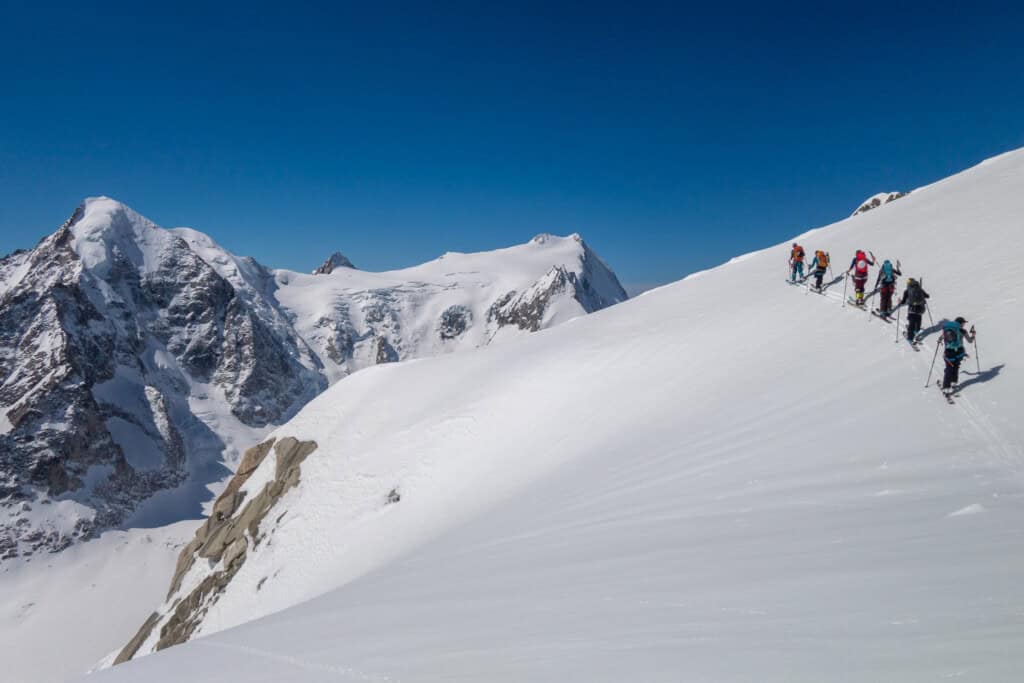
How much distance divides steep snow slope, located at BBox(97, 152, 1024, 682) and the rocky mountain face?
115598 millimetres

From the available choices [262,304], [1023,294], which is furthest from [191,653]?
[262,304]

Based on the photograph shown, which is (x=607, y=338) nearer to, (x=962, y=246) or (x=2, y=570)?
(x=962, y=246)

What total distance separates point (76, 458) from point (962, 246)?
141063 mm

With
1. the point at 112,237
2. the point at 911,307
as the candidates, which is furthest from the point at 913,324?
the point at 112,237

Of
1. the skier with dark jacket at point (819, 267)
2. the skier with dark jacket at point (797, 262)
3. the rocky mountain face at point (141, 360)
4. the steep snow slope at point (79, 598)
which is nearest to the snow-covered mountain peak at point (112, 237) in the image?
the rocky mountain face at point (141, 360)

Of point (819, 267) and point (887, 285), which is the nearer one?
point (887, 285)

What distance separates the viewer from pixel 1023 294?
12.2 m

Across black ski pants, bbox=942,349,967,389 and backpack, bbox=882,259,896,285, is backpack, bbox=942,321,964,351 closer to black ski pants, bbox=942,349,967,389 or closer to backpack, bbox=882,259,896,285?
black ski pants, bbox=942,349,967,389

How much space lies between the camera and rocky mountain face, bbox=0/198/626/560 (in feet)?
363

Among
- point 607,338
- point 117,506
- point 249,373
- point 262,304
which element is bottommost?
point 117,506

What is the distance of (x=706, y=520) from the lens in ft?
24.9

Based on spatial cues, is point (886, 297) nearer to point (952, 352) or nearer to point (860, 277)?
point (860, 277)

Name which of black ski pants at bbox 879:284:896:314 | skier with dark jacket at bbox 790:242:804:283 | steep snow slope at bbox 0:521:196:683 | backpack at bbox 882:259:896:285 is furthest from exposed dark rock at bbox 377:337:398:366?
backpack at bbox 882:259:896:285

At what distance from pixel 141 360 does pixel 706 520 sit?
16760 cm
